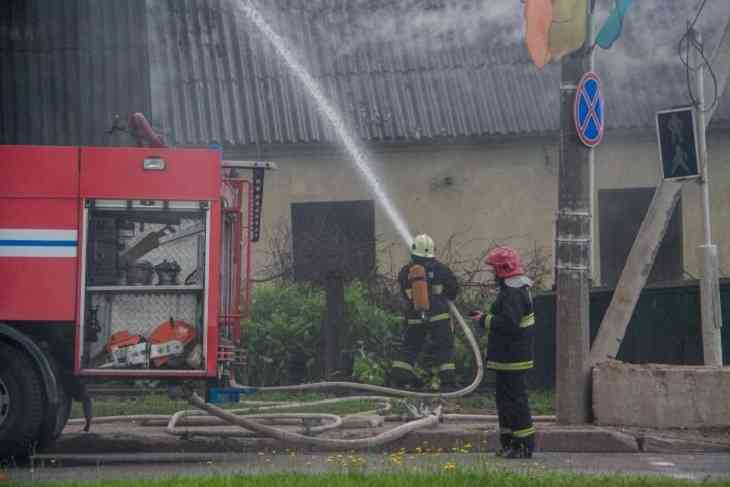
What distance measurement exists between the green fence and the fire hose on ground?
0.73 meters

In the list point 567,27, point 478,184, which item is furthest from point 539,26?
point 478,184

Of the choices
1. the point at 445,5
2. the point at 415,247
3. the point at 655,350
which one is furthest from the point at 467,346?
the point at 445,5

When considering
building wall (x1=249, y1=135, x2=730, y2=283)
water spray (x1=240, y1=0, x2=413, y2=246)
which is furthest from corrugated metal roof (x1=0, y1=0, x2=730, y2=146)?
building wall (x1=249, y1=135, x2=730, y2=283)

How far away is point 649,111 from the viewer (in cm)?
1719

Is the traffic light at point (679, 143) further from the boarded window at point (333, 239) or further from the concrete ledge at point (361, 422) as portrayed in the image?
the boarded window at point (333, 239)

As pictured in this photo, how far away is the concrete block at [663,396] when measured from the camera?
10.2m

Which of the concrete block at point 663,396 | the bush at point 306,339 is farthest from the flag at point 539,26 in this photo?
the bush at point 306,339

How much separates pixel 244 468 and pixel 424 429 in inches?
79.8

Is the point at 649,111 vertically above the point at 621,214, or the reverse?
the point at 649,111

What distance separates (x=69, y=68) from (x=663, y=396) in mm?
9756

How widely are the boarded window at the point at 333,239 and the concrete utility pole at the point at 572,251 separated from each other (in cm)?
481

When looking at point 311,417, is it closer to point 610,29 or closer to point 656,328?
point 656,328

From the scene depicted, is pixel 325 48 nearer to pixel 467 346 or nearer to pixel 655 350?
pixel 467 346

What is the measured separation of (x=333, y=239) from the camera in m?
15.8
